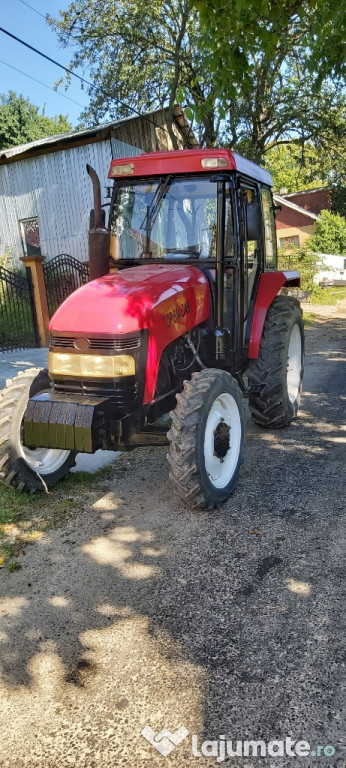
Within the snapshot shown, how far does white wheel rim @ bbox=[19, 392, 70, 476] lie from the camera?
4.12 metres

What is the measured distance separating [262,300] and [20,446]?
2.47m

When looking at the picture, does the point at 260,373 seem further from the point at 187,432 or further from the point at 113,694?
the point at 113,694

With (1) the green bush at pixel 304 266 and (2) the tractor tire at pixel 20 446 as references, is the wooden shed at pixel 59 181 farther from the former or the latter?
(2) the tractor tire at pixel 20 446

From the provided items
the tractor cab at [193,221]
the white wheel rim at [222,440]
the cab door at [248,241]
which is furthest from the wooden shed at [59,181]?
the white wheel rim at [222,440]

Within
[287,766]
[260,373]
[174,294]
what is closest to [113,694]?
[287,766]

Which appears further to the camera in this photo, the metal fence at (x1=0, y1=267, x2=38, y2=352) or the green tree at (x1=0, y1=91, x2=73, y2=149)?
the green tree at (x1=0, y1=91, x2=73, y2=149)

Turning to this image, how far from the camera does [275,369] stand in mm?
5090

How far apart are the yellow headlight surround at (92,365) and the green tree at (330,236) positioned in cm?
3338

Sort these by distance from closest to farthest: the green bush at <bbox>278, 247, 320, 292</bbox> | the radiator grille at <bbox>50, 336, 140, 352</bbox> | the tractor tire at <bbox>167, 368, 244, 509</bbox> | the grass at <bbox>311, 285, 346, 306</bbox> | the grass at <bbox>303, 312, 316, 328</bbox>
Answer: the radiator grille at <bbox>50, 336, 140, 352</bbox>, the tractor tire at <bbox>167, 368, 244, 509</bbox>, the grass at <bbox>303, 312, 316, 328</bbox>, the grass at <bbox>311, 285, 346, 306</bbox>, the green bush at <bbox>278, 247, 320, 292</bbox>

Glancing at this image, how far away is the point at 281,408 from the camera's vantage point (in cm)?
527

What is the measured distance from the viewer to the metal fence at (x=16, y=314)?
439 inches

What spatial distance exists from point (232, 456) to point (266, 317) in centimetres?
169

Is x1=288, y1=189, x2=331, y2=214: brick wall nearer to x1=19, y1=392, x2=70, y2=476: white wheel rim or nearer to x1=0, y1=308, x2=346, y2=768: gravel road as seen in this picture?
x1=19, y1=392, x2=70, y2=476: white wheel rim

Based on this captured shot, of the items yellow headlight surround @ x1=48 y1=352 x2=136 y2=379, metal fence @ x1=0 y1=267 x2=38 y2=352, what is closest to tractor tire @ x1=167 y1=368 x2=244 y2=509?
yellow headlight surround @ x1=48 y1=352 x2=136 y2=379
